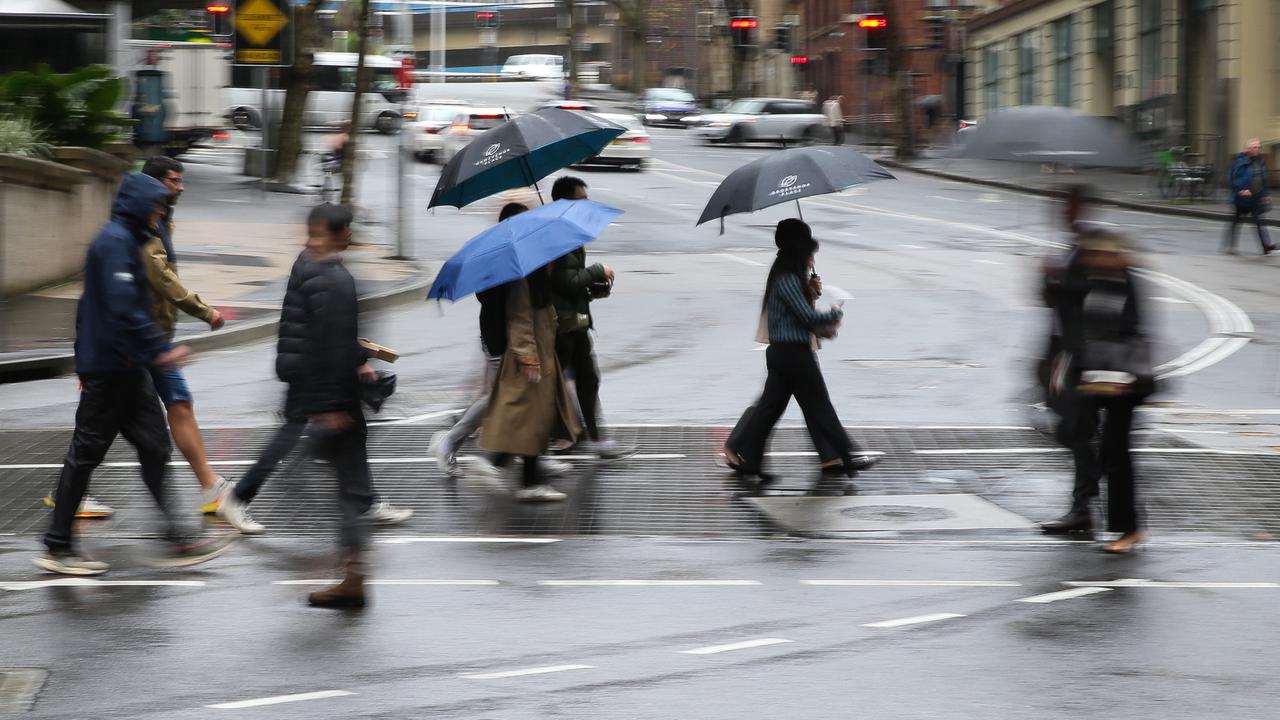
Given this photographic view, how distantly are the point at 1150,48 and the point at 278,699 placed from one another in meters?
→ 41.0

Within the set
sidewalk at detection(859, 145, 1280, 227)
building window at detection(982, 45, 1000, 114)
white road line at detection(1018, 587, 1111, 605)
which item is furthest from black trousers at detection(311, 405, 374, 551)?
building window at detection(982, 45, 1000, 114)

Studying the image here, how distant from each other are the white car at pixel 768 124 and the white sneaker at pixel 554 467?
137 feet

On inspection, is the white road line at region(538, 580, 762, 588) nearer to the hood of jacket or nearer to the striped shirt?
the hood of jacket

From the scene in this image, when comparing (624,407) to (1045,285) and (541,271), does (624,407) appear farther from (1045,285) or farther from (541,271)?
(1045,285)

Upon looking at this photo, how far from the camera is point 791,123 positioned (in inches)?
2076

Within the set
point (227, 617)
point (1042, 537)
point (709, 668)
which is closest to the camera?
point (709, 668)

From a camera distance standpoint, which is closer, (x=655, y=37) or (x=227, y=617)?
(x=227, y=617)

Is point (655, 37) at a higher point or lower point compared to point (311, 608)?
higher

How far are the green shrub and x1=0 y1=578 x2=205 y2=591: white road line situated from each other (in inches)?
562

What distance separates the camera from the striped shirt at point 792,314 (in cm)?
1008

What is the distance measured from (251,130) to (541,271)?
142 feet

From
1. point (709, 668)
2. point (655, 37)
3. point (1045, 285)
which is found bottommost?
point (709, 668)

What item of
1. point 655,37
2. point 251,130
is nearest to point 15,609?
point 251,130

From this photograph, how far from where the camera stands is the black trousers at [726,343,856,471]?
10.2 meters
